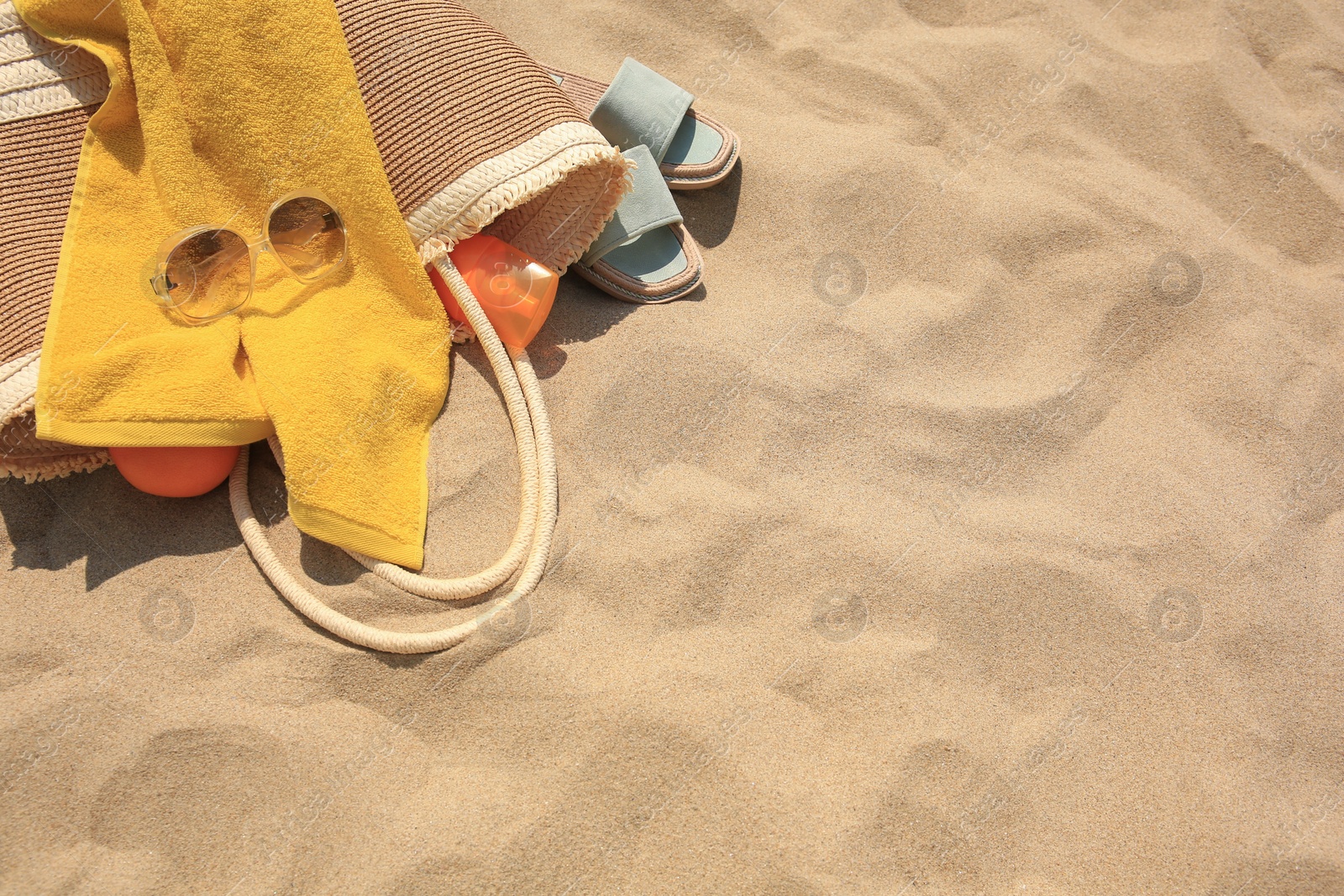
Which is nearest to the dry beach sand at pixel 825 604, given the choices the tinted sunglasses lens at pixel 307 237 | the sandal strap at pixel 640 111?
the sandal strap at pixel 640 111

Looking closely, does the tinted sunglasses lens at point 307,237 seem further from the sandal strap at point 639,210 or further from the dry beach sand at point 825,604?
the sandal strap at point 639,210

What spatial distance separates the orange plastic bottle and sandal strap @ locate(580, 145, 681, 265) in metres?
0.16

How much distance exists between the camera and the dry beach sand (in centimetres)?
144

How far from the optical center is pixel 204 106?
1648mm

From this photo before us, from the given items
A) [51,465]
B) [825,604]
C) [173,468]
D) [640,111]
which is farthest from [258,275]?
[825,604]

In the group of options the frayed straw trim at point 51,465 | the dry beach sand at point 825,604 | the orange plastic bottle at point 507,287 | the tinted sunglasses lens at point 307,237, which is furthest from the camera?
the orange plastic bottle at point 507,287

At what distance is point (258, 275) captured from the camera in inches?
66.5

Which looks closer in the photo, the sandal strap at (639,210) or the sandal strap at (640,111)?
the sandal strap at (639,210)

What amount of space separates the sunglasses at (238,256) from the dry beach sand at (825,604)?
0.38m

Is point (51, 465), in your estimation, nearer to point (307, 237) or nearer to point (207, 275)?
point (207, 275)

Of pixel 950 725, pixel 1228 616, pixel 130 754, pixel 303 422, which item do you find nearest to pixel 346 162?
pixel 303 422

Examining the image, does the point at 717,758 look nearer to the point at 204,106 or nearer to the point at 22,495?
the point at 22,495

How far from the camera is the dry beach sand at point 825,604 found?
144 centimetres

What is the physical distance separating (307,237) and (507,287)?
416 millimetres
